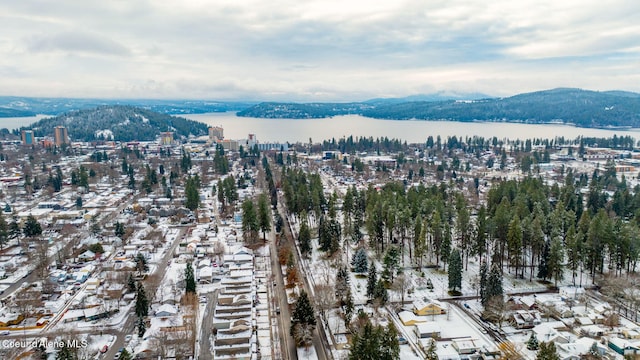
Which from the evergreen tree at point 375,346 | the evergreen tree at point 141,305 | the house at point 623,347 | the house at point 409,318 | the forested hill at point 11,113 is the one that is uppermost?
the forested hill at point 11,113

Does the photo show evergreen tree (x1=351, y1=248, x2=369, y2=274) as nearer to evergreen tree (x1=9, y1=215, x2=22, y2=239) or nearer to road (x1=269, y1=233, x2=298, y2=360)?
road (x1=269, y1=233, x2=298, y2=360)

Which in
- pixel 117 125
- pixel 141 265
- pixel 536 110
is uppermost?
pixel 536 110

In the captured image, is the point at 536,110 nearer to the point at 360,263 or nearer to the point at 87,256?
the point at 360,263

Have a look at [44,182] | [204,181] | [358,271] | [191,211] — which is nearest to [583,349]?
[358,271]

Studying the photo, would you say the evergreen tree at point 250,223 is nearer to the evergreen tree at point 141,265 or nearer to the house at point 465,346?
the evergreen tree at point 141,265

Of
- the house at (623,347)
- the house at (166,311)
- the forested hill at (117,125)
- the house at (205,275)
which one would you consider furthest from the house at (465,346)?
the forested hill at (117,125)

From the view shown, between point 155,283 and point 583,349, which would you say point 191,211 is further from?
point 583,349

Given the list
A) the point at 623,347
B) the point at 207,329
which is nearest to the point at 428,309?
the point at 623,347
